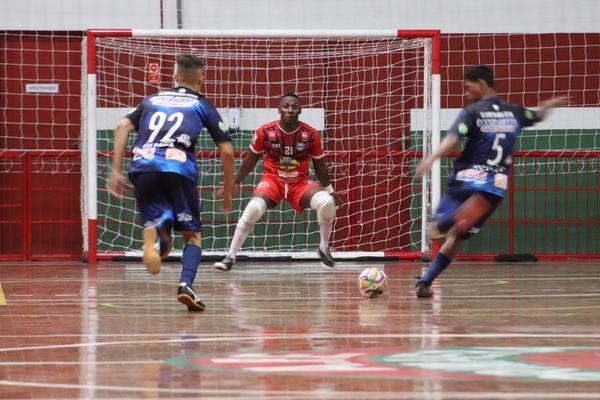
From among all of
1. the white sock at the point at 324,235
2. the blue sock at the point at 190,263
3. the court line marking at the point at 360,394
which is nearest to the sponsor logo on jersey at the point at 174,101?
the blue sock at the point at 190,263

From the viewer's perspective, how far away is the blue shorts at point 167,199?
33.1 ft

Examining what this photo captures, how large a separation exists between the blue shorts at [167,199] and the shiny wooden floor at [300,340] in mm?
749

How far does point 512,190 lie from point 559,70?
6.90ft

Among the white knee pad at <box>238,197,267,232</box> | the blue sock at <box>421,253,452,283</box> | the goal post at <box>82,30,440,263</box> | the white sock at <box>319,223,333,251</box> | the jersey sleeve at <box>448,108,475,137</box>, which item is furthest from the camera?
the goal post at <box>82,30,440,263</box>

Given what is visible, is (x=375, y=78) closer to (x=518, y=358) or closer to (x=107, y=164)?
(x=107, y=164)

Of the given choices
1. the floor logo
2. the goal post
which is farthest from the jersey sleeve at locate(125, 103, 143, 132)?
the goal post

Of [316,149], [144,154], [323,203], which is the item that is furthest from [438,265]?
[316,149]

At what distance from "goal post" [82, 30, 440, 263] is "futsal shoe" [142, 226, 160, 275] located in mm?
8822

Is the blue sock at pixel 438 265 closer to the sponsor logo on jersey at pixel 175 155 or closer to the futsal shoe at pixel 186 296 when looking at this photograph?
the futsal shoe at pixel 186 296

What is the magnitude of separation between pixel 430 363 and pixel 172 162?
3.87 metres

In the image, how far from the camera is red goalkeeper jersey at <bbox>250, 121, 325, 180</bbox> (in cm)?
1562

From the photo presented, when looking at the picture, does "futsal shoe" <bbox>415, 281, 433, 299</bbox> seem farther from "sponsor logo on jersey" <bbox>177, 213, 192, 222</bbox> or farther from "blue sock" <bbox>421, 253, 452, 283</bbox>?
"sponsor logo on jersey" <bbox>177, 213, 192, 222</bbox>

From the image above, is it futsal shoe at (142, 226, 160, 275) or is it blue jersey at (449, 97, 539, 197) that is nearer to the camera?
futsal shoe at (142, 226, 160, 275)

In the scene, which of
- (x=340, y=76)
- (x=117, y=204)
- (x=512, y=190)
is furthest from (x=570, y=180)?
(x=117, y=204)
